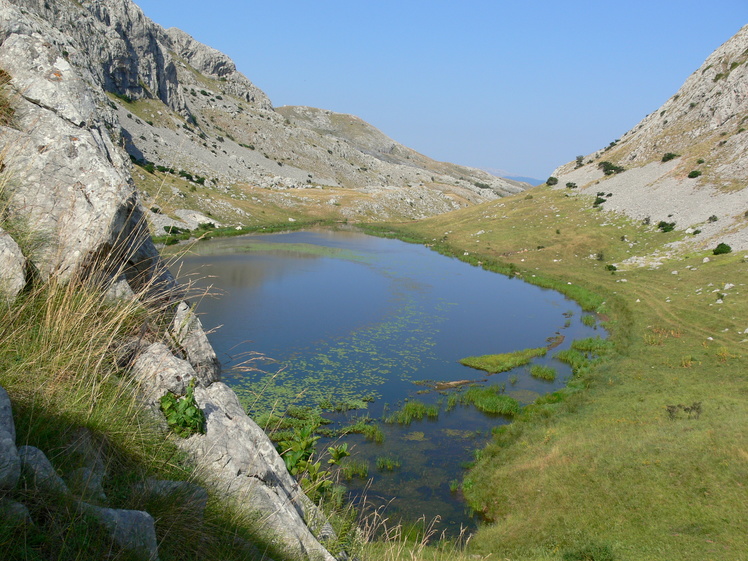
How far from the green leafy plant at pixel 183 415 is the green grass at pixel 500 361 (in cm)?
2837

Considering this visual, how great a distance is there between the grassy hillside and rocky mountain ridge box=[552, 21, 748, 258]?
40.8 ft

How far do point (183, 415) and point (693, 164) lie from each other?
81.8 metres

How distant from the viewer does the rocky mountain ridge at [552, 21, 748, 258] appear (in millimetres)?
56969

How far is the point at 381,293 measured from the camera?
50281 mm

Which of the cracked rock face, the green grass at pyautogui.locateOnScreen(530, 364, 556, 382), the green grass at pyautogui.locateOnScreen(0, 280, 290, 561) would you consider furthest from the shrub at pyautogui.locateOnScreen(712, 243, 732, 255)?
the green grass at pyautogui.locateOnScreen(0, 280, 290, 561)

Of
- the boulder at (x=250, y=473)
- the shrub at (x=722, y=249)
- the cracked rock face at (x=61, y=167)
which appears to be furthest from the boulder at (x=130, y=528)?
the shrub at (x=722, y=249)

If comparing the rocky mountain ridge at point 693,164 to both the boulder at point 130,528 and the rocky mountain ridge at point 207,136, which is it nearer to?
the rocky mountain ridge at point 207,136

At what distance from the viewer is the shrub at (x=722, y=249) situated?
157ft

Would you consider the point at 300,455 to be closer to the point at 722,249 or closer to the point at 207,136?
the point at 722,249

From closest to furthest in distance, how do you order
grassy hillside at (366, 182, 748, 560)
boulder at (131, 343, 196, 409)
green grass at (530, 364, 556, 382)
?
boulder at (131, 343, 196, 409) → grassy hillside at (366, 182, 748, 560) → green grass at (530, 364, 556, 382)

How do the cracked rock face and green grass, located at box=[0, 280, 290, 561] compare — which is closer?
green grass, located at box=[0, 280, 290, 561]

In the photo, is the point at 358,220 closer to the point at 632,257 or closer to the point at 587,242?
the point at 587,242

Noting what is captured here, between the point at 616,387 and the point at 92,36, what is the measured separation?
400ft

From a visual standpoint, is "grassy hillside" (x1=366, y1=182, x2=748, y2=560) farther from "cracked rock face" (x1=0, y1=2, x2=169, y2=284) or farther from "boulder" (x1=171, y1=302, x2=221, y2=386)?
"cracked rock face" (x1=0, y1=2, x2=169, y2=284)
